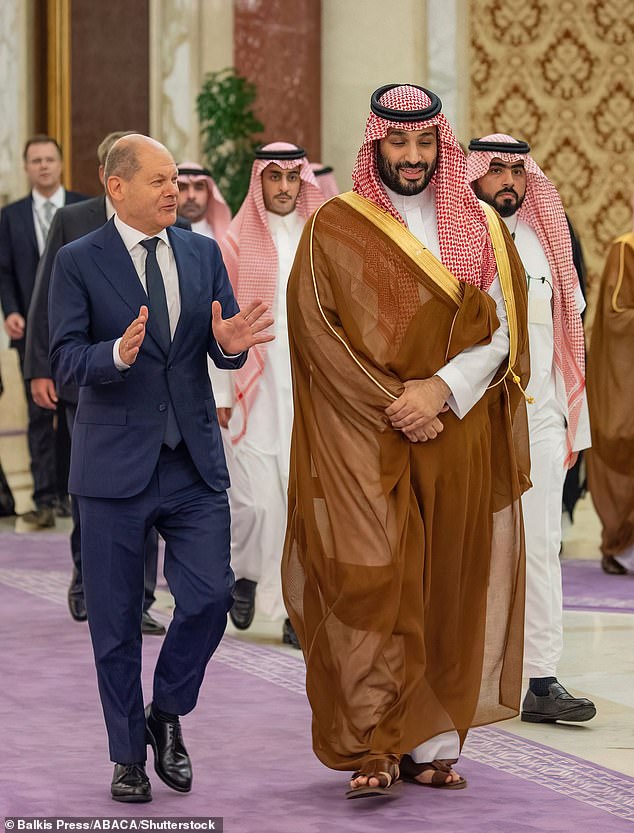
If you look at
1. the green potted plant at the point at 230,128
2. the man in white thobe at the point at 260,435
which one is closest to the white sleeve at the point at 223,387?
the man in white thobe at the point at 260,435

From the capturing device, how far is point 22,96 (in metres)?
11.5

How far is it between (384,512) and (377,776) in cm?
63

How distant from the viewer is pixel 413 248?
4.48 m

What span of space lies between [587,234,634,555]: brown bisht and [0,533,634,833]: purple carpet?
8.22 ft

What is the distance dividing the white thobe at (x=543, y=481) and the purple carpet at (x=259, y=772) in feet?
1.16

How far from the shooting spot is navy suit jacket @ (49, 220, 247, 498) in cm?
425

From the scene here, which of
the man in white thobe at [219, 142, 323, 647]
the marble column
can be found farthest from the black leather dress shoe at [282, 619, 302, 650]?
the marble column

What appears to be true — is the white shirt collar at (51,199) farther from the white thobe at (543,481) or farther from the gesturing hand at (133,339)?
the gesturing hand at (133,339)

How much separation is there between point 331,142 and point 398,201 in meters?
7.18

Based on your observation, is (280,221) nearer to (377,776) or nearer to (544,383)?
(544,383)

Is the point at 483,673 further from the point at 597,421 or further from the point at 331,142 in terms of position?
the point at 331,142

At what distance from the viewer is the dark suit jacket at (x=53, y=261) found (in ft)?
21.7

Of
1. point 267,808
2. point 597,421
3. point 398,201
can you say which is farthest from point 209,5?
point 267,808

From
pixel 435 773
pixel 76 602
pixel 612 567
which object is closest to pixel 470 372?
pixel 435 773
